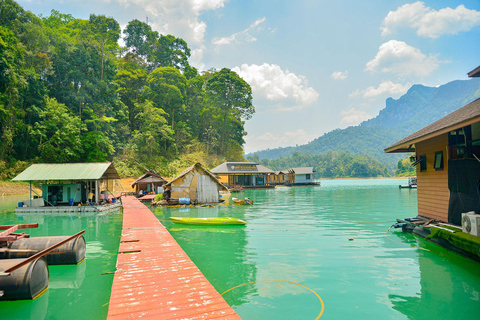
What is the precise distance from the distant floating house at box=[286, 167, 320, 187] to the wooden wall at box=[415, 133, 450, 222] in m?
58.0

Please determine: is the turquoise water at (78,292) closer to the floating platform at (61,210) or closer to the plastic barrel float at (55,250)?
the plastic barrel float at (55,250)

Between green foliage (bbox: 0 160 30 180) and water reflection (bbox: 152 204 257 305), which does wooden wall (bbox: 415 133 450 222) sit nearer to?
water reflection (bbox: 152 204 257 305)

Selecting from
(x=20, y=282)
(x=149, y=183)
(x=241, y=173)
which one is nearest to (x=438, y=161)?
(x=20, y=282)

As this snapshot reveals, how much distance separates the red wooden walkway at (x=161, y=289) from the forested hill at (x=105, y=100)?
128ft

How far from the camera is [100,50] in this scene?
49688 mm

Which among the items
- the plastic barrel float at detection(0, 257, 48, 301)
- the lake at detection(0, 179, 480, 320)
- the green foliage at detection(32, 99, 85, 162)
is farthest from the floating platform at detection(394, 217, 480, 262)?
the green foliage at detection(32, 99, 85, 162)

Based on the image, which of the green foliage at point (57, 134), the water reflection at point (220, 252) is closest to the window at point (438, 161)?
the water reflection at point (220, 252)

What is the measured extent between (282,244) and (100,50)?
5089cm

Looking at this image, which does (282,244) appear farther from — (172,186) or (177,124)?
(177,124)

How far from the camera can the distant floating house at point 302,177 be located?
72.7 metres

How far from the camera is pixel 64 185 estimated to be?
83.0 ft

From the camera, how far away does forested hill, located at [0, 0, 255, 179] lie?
39.6 meters

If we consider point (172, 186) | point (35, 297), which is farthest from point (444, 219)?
point (172, 186)

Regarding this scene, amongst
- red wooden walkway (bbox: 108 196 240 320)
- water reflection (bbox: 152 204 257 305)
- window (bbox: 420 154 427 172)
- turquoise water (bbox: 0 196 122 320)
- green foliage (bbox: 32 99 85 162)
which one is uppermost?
green foliage (bbox: 32 99 85 162)
